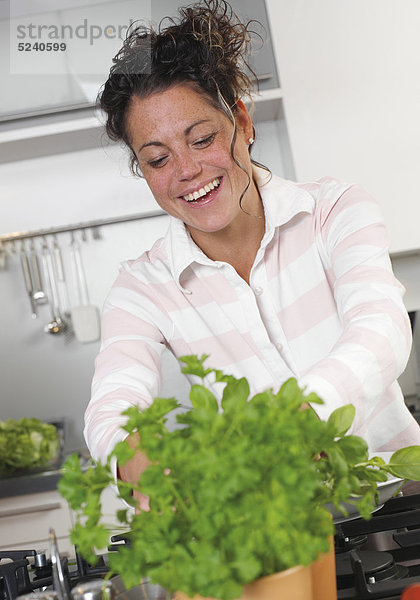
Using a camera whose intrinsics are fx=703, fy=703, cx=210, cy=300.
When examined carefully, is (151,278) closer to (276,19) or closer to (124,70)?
(124,70)

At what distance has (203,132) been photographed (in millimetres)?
1217

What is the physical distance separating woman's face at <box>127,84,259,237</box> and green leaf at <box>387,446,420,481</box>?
687mm

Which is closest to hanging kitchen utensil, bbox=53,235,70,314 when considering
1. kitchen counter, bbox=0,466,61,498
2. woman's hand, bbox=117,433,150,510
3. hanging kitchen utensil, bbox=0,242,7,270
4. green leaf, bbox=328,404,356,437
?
hanging kitchen utensil, bbox=0,242,7,270

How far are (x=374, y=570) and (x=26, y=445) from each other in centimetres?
191

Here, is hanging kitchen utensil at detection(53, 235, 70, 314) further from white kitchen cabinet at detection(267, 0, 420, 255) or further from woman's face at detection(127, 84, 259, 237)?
woman's face at detection(127, 84, 259, 237)

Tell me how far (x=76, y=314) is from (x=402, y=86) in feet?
4.71

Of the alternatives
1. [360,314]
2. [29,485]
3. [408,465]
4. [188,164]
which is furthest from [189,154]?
[29,485]

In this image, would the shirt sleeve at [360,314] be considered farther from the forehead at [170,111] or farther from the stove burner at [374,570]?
the forehead at [170,111]

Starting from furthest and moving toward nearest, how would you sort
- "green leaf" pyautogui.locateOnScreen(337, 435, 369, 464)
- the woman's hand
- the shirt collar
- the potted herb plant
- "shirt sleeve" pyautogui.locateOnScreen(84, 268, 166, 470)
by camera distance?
the shirt collar → "shirt sleeve" pyautogui.locateOnScreen(84, 268, 166, 470) → the woman's hand → "green leaf" pyautogui.locateOnScreen(337, 435, 369, 464) → the potted herb plant

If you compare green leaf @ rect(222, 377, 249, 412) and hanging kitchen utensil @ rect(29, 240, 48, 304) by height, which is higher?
hanging kitchen utensil @ rect(29, 240, 48, 304)

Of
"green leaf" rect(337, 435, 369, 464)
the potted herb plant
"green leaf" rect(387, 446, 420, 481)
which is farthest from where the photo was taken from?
"green leaf" rect(387, 446, 420, 481)

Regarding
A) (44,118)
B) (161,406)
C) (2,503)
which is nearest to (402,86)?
(44,118)

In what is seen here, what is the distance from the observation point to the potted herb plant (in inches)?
17.5

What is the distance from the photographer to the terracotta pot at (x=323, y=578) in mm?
568
